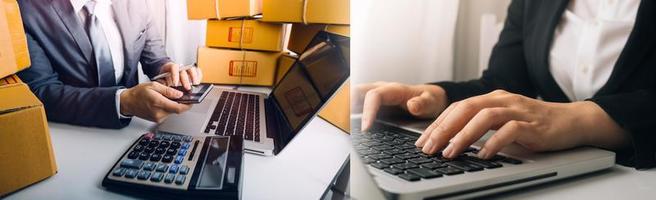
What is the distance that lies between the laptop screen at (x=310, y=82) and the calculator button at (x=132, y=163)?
19cm

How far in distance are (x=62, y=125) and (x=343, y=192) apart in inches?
15.3

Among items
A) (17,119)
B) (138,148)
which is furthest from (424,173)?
(17,119)

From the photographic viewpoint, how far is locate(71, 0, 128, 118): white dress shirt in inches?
20.1

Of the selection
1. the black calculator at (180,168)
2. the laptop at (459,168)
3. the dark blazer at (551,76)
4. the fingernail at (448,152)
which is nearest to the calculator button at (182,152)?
the black calculator at (180,168)

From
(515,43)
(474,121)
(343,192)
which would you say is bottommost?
(343,192)

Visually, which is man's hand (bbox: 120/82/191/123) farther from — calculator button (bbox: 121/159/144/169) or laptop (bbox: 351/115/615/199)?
laptop (bbox: 351/115/615/199)

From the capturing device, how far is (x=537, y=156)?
629 mm

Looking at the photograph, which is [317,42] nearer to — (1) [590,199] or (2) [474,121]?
(2) [474,121]

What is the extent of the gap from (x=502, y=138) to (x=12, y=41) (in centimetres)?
61

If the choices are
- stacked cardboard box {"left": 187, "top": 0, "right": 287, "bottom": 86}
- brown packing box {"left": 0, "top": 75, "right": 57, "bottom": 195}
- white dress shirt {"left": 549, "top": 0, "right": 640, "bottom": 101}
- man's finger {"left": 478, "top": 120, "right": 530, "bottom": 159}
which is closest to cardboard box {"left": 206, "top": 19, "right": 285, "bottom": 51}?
stacked cardboard box {"left": 187, "top": 0, "right": 287, "bottom": 86}

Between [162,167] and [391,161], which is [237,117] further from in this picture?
[391,161]

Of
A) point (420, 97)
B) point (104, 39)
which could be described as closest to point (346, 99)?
point (420, 97)

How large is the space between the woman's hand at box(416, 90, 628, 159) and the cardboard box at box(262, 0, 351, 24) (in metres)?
0.22

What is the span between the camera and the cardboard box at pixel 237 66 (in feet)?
1.86
